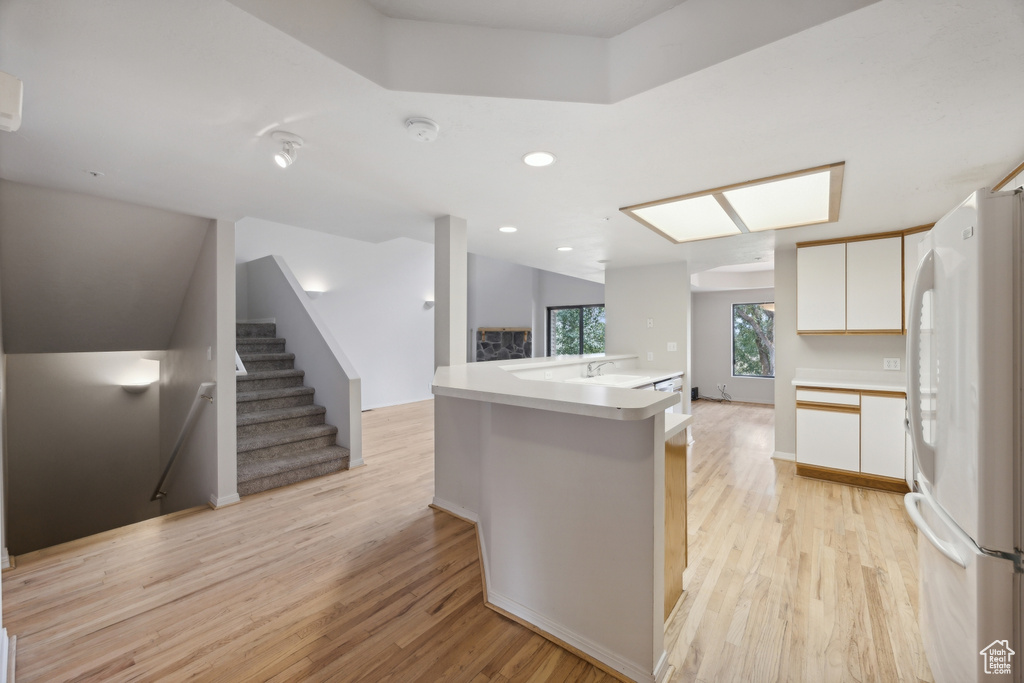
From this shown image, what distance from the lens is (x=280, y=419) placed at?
399cm

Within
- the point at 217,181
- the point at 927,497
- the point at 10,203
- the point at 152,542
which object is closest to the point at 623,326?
the point at 927,497

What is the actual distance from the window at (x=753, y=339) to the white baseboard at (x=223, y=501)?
8000mm

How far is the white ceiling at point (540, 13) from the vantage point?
4.49 ft

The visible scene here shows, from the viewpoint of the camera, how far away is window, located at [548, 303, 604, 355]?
9.02 meters

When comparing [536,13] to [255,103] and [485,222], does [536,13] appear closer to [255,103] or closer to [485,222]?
[255,103]

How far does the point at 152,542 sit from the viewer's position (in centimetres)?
258

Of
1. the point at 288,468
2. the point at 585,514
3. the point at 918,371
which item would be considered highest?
the point at 918,371

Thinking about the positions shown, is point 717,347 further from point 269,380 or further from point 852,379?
point 269,380

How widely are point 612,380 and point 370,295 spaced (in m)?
4.59

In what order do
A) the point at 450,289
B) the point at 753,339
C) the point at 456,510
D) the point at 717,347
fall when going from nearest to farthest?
1. the point at 456,510
2. the point at 450,289
3. the point at 753,339
4. the point at 717,347

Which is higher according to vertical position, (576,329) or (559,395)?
(576,329)

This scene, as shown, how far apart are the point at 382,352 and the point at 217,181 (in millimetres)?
4915

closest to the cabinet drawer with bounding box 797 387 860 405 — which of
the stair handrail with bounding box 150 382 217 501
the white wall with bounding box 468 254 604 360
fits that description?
the stair handrail with bounding box 150 382 217 501

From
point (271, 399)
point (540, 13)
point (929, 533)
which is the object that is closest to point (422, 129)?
point (540, 13)
